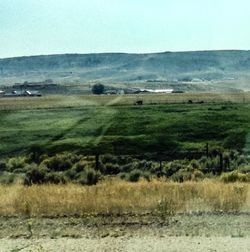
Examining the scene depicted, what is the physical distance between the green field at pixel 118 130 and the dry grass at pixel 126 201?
26.0m

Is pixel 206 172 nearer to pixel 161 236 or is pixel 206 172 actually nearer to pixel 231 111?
pixel 161 236

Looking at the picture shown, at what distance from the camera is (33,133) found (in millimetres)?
48812

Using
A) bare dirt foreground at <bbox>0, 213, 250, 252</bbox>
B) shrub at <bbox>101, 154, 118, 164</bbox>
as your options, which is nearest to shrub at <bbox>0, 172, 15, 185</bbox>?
shrub at <bbox>101, 154, 118, 164</bbox>

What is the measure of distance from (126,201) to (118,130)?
1453 inches

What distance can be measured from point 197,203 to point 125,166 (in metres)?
18.8

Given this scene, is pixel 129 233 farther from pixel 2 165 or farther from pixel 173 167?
pixel 2 165

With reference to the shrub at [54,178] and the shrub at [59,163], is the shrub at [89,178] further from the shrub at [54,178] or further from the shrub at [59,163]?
the shrub at [59,163]

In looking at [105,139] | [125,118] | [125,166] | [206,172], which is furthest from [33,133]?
[206,172]

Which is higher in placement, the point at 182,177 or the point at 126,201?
the point at 126,201

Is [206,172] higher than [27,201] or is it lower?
lower

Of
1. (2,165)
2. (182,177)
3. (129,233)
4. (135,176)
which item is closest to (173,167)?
(135,176)

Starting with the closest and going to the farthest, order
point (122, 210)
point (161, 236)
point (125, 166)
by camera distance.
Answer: point (161, 236) → point (122, 210) → point (125, 166)

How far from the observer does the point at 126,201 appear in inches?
630

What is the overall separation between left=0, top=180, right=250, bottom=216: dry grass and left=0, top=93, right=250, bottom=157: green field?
85.3 ft
